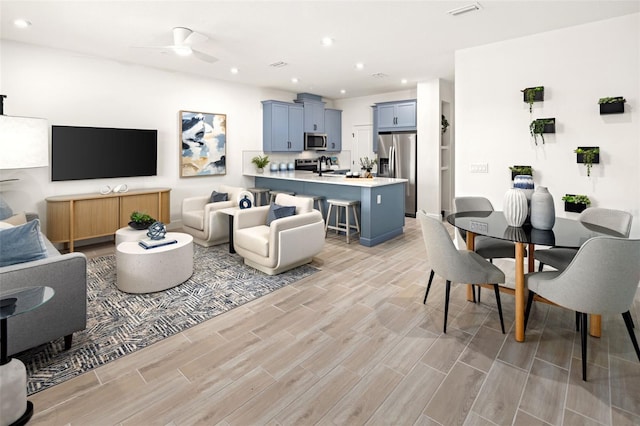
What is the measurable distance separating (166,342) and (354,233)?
3530 millimetres

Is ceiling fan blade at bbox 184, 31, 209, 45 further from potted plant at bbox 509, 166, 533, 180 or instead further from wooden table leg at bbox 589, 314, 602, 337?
wooden table leg at bbox 589, 314, 602, 337

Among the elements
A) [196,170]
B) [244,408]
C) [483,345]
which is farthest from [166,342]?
[196,170]

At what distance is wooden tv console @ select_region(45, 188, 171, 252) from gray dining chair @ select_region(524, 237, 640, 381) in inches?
208

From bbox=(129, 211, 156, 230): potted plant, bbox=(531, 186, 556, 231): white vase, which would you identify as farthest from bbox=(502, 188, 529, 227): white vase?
bbox=(129, 211, 156, 230): potted plant

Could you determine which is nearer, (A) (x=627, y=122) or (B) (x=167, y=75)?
(A) (x=627, y=122)

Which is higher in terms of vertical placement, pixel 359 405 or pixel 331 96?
pixel 331 96

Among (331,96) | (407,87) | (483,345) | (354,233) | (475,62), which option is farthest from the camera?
(331,96)

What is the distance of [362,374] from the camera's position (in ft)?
6.91

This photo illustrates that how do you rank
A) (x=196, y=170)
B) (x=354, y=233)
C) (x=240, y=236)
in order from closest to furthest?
1. (x=240, y=236)
2. (x=354, y=233)
3. (x=196, y=170)

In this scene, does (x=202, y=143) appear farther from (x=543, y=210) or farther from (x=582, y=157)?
(x=582, y=157)

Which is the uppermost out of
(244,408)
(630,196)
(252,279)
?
(630,196)

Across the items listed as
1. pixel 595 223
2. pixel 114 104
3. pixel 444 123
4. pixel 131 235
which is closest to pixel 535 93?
pixel 595 223

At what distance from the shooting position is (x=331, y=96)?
853 cm

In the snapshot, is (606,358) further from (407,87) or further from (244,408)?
(407,87)
